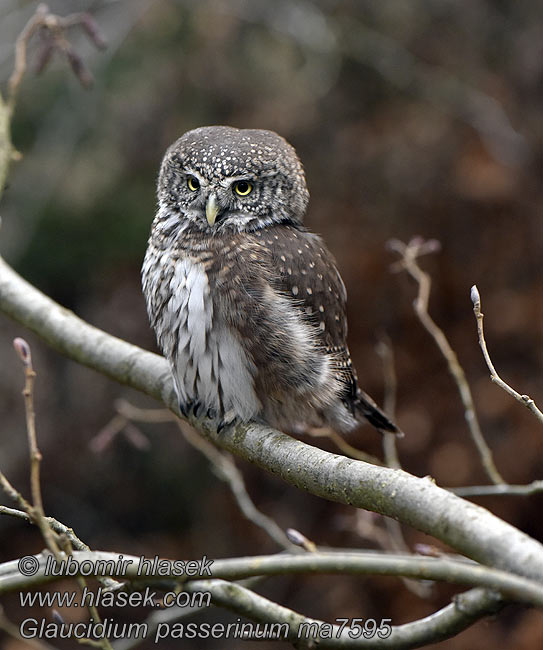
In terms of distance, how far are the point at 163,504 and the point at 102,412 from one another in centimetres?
107

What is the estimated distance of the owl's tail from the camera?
362cm

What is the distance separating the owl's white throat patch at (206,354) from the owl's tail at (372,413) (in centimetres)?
63

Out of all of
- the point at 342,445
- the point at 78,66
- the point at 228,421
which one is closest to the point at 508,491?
the point at 342,445

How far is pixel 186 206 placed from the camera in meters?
3.46

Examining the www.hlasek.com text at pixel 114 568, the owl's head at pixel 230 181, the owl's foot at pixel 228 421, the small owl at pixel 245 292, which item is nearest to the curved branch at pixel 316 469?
the owl's foot at pixel 228 421

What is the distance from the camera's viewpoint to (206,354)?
10.5 feet

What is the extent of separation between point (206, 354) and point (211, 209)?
0.57 metres

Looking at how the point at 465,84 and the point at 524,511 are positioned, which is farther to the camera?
the point at 465,84

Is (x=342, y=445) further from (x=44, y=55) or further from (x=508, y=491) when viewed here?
(x=44, y=55)

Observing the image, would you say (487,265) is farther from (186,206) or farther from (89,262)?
(186,206)

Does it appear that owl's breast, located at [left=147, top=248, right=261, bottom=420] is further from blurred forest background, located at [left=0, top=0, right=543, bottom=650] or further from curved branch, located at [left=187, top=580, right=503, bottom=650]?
blurred forest background, located at [left=0, top=0, right=543, bottom=650]

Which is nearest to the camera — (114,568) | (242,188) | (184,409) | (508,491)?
(114,568)

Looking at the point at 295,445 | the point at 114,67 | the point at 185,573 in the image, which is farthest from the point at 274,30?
the point at 185,573

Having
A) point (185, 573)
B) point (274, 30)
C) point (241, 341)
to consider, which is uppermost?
point (274, 30)
